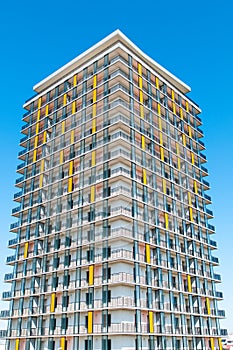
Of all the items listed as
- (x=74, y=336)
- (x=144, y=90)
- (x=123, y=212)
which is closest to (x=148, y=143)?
(x=144, y=90)

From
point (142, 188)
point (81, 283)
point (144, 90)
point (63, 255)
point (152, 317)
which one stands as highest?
point (144, 90)

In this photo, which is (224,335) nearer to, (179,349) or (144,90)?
(179,349)

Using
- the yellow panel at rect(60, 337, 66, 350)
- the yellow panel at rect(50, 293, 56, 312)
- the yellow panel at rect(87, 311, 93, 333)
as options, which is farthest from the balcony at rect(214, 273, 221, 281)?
the yellow panel at rect(60, 337, 66, 350)

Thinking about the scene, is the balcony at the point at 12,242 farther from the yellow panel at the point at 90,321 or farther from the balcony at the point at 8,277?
the yellow panel at the point at 90,321

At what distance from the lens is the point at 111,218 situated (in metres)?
32.9

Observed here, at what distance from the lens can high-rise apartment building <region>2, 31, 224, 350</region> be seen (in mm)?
31984

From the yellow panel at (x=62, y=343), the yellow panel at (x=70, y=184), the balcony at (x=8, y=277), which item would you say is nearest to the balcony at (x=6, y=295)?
the balcony at (x=8, y=277)

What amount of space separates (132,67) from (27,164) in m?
17.9

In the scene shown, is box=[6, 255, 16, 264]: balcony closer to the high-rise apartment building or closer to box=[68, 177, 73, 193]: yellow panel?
the high-rise apartment building

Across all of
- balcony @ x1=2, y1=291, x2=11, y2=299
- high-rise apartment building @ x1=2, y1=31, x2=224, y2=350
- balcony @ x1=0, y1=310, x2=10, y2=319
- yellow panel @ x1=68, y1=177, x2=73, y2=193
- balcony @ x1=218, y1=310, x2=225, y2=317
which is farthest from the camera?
balcony @ x1=218, y1=310, x2=225, y2=317

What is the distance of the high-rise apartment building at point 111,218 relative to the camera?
105 ft

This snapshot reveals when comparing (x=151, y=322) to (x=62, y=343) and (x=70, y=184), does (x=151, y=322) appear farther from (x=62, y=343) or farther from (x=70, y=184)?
(x=70, y=184)

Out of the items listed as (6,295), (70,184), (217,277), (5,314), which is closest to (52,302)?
(5,314)

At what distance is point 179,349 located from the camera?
3425 cm
